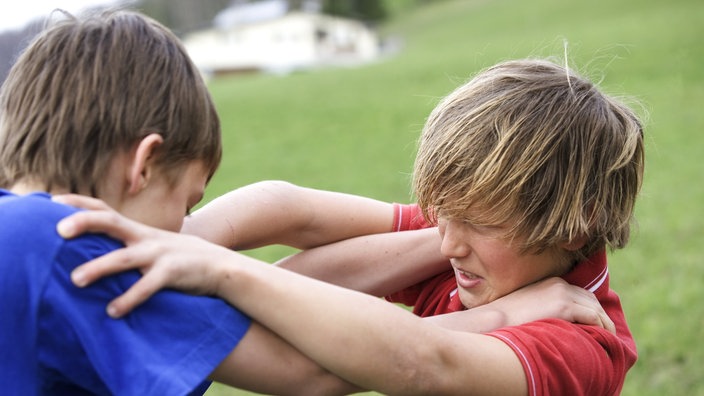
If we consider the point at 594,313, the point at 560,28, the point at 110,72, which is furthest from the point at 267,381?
the point at 560,28

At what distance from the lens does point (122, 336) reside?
65.9 inches

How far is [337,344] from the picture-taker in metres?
1.80

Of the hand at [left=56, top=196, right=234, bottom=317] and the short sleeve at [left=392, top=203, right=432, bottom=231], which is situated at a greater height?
the hand at [left=56, top=196, right=234, bottom=317]


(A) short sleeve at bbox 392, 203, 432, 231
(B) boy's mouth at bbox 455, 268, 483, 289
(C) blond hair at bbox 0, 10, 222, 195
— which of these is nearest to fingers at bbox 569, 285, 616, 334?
(B) boy's mouth at bbox 455, 268, 483, 289

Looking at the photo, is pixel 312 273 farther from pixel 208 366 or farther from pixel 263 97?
pixel 263 97

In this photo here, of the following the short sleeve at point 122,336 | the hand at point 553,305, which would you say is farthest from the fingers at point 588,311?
the short sleeve at point 122,336

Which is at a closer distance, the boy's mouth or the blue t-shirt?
the blue t-shirt

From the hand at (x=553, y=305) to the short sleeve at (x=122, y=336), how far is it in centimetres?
81

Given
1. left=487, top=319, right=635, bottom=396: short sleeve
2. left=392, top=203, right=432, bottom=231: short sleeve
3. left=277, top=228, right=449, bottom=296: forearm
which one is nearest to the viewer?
left=487, top=319, right=635, bottom=396: short sleeve

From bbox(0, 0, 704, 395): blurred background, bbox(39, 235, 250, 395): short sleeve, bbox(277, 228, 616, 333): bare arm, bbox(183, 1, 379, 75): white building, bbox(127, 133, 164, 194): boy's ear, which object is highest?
bbox(127, 133, 164, 194): boy's ear

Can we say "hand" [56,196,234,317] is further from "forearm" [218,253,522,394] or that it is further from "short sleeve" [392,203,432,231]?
"short sleeve" [392,203,432,231]

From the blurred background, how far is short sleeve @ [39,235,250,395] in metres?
0.89

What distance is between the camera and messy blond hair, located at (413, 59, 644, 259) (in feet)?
7.36

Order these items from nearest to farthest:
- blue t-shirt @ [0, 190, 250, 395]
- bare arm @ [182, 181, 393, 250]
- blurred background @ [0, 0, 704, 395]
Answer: blue t-shirt @ [0, 190, 250, 395], bare arm @ [182, 181, 393, 250], blurred background @ [0, 0, 704, 395]
